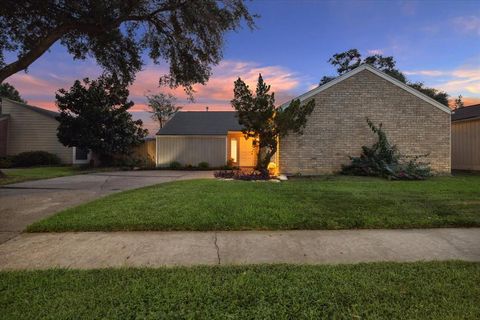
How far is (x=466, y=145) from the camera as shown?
1836 centimetres

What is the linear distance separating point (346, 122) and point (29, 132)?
75.5 feet

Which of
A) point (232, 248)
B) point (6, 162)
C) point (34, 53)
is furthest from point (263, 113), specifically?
point (6, 162)

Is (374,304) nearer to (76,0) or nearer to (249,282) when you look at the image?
(249,282)

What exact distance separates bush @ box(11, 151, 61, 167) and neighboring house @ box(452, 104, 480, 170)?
2673 cm

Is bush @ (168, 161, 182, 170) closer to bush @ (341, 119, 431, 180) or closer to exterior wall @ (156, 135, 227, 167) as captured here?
exterior wall @ (156, 135, 227, 167)

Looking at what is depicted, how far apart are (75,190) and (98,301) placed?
8.50 m

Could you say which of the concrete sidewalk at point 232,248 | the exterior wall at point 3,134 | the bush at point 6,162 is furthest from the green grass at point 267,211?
the exterior wall at point 3,134

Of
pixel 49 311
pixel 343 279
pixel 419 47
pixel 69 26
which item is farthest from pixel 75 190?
pixel 419 47

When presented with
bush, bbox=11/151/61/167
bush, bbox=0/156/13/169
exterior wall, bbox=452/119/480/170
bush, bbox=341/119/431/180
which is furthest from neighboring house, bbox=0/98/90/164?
exterior wall, bbox=452/119/480/170

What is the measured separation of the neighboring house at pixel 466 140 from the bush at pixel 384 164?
14.2ft

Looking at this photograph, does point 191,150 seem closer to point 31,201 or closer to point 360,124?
point 360,124

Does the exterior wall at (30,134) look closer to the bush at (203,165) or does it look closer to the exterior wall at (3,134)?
the exterior wall at (3,134)

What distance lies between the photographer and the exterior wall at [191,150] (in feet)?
72.9

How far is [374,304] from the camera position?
2.97 metres
